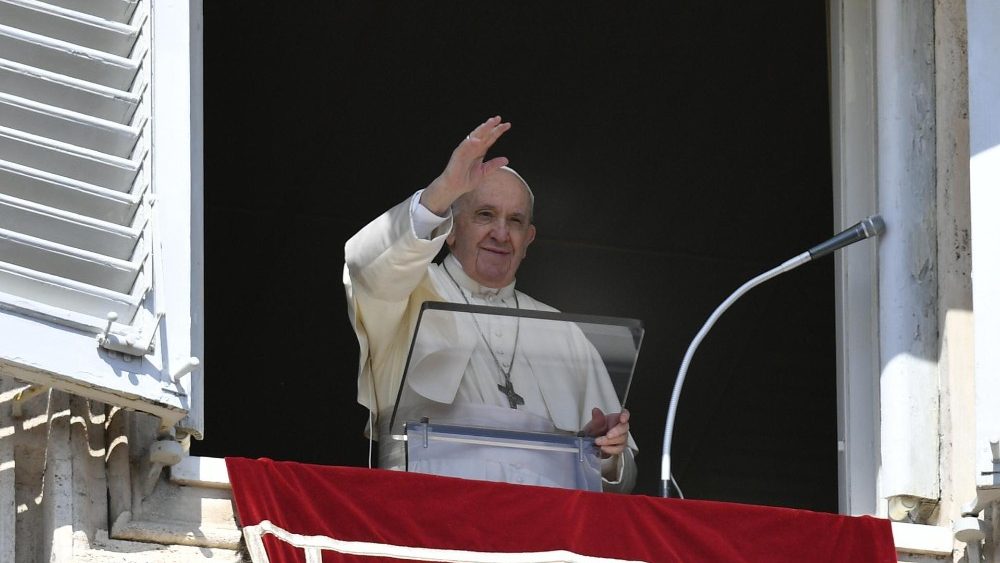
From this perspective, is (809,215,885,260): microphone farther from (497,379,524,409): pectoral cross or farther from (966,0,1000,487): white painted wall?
(497,379,524,409): pectoral cross

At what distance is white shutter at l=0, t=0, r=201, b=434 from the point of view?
3828 mm

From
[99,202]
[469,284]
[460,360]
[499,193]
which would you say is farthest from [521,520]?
[499,193]

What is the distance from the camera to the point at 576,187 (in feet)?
25.1

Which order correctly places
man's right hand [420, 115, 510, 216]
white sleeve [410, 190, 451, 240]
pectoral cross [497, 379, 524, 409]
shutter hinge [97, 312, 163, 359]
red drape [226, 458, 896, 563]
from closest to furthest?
1. shutter hinge [97, 312, 163, 359]
2. red drape [226, 458, 896, 563]
3. man's right hand [420, 115, 510, 216]
4. white sleeve [410, 190, 451, 240]
5. pectoral cross [497, 379, 524, 409]

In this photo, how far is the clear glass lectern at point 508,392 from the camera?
181 inches

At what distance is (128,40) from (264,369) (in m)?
3.89

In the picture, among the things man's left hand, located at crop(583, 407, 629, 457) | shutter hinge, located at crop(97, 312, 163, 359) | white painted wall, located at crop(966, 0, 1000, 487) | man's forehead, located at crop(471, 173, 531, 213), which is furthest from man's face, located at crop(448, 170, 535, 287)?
shutter hinge, located at crop(97, 312, 163, 359)

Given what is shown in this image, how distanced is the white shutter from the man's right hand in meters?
0.60

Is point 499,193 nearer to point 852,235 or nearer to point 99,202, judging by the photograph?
point 852,235

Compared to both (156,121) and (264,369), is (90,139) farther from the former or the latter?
(264,369)

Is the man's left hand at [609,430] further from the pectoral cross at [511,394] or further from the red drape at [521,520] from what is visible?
the red drape at [521,520]

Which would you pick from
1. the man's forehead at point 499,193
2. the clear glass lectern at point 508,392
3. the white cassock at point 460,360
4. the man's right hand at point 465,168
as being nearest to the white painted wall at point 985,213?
the clear glass lectern at point 508,392

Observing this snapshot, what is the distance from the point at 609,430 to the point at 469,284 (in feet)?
2.90

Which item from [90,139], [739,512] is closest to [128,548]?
[90,139]
